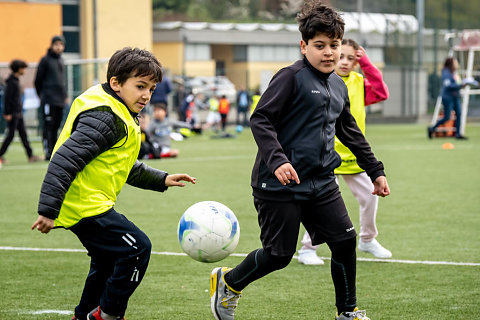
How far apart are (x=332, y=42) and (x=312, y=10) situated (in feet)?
0.72

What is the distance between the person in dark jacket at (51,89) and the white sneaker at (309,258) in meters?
9.93

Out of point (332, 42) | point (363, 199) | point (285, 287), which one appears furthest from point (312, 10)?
point (363, 199)

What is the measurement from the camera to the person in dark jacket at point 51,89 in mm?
15969

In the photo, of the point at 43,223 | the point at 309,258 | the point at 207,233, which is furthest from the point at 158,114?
the point at 43,223

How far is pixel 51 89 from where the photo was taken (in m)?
16.1

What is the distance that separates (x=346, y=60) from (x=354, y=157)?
2.62 ft

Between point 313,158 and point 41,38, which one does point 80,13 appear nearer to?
point 41,38

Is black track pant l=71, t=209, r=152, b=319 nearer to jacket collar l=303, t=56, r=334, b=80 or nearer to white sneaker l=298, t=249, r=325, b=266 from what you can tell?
jacket collar l=303, t=56, r=334, b=80

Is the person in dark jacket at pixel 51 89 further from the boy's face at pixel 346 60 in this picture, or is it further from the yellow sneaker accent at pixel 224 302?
the yellow sneaker accent at pixel 224 302

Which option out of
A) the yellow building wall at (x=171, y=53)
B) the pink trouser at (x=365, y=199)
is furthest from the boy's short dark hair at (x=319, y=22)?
the yellow building wall at (x=171, y=53)

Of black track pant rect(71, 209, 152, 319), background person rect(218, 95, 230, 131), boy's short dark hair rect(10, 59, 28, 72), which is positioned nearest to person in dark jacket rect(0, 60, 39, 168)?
boy's short dark hair rect(10, 59, 28, 72)

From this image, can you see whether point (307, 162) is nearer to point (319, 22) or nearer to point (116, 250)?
point (319, 22)

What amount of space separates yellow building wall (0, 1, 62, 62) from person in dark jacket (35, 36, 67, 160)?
20073 mm

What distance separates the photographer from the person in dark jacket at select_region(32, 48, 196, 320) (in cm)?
428
